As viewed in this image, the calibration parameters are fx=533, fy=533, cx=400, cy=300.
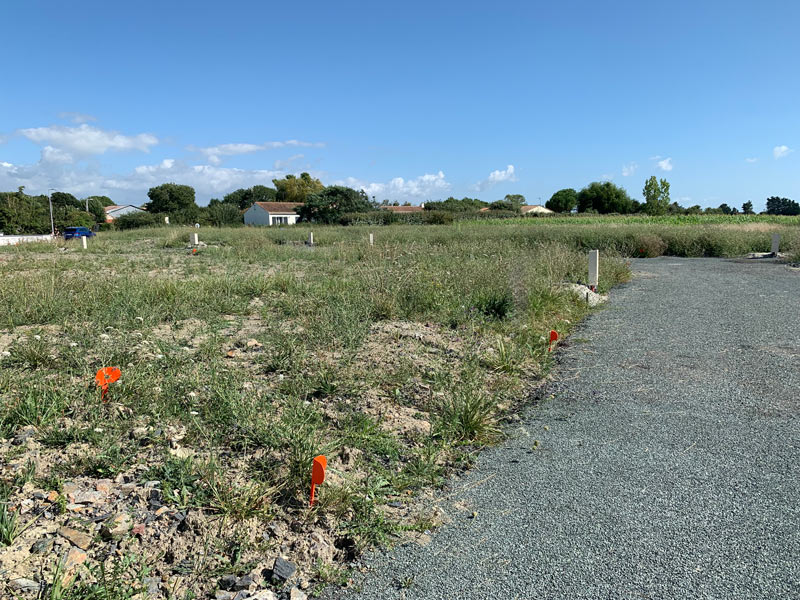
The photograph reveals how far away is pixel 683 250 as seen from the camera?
22.6m

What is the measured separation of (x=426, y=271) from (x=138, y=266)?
9235 millimetres

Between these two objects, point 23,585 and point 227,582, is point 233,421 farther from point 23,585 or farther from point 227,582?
point 23,585

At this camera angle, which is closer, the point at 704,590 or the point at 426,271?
the point at 704,590

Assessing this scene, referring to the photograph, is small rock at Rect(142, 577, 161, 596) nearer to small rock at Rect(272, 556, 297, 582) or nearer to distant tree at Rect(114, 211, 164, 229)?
small rock at Rect(272, 556, 297, 582)

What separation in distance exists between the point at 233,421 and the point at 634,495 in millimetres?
2524

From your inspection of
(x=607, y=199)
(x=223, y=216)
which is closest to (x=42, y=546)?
(x=223, y=216)

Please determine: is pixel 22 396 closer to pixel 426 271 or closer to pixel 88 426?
pixel 88 426

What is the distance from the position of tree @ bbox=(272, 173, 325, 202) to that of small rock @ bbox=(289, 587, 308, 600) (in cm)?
9289

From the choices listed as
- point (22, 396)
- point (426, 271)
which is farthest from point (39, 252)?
point (22, 396)

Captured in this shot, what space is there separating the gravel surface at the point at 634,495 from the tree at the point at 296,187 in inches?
3574

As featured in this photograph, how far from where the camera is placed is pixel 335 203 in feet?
197

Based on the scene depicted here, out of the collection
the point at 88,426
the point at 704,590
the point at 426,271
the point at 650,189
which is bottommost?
the point at 704,590

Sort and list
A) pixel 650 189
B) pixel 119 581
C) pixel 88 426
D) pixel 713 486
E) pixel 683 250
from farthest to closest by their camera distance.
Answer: pixel 650 189 → pixel 683 250 → pixel 88 426 → pixel 713 486 → pixel 119 581

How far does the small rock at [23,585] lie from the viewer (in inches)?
81.2
